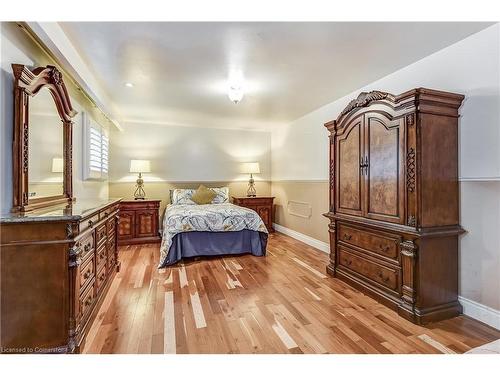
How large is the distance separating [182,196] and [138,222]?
0.97 meters

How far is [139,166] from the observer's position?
16.7ft

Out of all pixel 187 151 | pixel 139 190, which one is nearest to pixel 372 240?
pixel 187 151

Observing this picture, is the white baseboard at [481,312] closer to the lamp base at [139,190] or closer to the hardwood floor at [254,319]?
the hardwood floor at [254,319]

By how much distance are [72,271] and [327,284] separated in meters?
2.50

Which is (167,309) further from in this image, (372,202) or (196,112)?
(196,112)

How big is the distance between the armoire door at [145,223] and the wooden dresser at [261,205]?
1745 mm

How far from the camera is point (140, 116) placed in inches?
201

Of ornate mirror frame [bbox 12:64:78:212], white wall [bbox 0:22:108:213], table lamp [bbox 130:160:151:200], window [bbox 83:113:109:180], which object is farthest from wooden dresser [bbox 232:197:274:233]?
white wall [bbox 0:22:108:213]

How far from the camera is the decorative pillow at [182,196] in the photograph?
A: 5359mm

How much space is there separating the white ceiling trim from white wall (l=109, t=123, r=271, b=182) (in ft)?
7.00

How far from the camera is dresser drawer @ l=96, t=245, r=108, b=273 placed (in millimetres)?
2432

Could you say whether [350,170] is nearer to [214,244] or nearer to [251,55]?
[251,55]

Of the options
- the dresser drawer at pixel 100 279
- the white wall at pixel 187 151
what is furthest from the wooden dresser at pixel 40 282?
Result: the white wall at pixel 187 151

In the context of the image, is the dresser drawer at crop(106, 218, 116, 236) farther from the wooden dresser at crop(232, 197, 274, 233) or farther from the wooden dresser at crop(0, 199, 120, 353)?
the wooden dresser at crop(232, 197, 274, 233)
